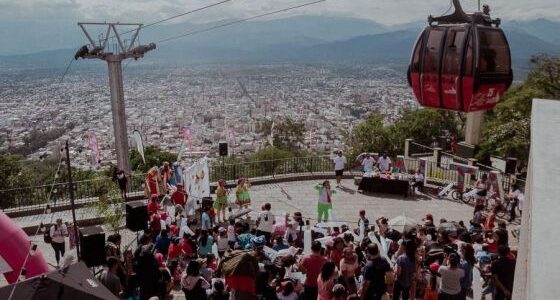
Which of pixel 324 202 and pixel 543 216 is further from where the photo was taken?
pixel 324 202

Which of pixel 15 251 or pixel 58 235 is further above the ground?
pixel 15 251

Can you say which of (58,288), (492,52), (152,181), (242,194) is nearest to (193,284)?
(58,288)

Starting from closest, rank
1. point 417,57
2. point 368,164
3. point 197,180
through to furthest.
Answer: point 417,57 < point 197,180 < point 368,164

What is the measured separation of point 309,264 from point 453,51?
541 cm

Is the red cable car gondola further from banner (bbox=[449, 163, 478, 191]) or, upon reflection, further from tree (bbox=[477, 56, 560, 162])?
tree (bbox=[477, 56, 560, 162])

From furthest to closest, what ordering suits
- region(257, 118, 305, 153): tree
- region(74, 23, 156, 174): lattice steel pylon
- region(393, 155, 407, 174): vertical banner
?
region(257, 118, 305, 153): tree
region(74, 23, 156, 174): lattice steel pylon
region(393, 155, 407, 174): vertical banner

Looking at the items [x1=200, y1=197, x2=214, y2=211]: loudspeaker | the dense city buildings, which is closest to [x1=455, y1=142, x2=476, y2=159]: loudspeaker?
the dense city buildings

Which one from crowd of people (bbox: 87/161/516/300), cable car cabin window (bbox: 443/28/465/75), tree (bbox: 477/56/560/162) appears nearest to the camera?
crowd of people (bbox: 87/161/516/300)

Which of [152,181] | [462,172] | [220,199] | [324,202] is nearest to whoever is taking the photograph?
[324,202]

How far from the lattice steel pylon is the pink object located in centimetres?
1424

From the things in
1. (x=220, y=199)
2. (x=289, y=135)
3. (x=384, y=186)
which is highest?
(x=220, y=199)

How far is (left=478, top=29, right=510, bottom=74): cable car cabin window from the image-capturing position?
1023 centimetres

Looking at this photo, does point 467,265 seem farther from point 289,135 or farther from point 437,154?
point 289,135

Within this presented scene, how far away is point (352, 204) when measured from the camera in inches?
688
